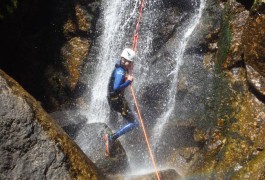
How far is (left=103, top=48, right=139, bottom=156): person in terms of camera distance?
812cm

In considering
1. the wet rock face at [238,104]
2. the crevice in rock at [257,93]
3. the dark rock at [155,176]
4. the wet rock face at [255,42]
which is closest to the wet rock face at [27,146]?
the dark rock at [155,176]

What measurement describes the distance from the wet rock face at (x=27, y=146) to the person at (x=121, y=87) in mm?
3105

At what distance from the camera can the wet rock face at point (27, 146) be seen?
5.09 m

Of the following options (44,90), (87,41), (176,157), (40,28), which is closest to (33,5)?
(40,28)

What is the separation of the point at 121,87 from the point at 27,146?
3421 mm

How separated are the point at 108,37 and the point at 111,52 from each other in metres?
0.57

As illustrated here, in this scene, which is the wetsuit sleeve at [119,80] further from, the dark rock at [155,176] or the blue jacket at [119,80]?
the dark rock at [155,176]

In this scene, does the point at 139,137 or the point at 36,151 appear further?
the point at 139,137

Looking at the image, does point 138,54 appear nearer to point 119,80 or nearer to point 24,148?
point 119,80

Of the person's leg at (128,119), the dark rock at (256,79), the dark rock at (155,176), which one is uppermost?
the person's leg at (128,119)

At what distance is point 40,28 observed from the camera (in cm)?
1192

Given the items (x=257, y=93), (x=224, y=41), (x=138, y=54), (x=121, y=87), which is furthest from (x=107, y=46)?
(x=257, y=93)

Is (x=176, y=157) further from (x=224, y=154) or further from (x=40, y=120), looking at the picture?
(x=40, y=120)

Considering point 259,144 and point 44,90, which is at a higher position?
point 44,90
